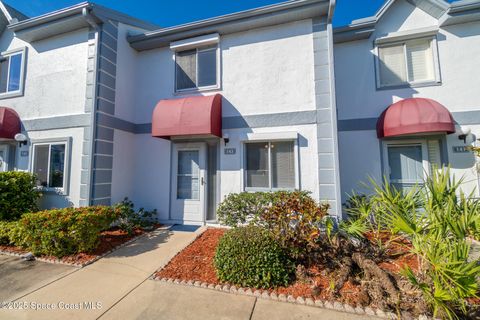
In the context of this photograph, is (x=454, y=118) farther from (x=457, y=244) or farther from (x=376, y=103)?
(x=457, y=244)

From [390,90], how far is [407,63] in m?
1.33

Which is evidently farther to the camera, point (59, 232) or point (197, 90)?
point (197, 90)

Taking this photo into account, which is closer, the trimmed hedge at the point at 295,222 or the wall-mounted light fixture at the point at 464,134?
the trimmed hedge at the point at 295,222

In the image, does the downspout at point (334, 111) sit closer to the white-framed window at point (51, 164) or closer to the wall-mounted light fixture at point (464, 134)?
the wall-mounted light fixture at point (464, 134)

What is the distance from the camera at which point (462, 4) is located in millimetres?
7805

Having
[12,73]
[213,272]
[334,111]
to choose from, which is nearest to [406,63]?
[334,111]

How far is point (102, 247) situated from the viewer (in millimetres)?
6430

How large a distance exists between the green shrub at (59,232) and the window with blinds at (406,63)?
38.5 feet

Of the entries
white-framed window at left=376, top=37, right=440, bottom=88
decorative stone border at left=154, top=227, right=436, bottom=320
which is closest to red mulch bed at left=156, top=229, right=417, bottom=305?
decorative stone border at left=154, top=227, right=436, bottom=320

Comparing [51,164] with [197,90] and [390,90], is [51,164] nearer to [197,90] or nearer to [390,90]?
[197,90]

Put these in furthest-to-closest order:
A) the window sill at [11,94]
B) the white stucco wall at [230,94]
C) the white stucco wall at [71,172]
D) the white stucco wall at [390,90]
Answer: the window sill at [11,94], the white stucco wall at [71,172], the white stucco wall at [390,90], the white stucco wall at [230,94]

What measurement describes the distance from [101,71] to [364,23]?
10.7m

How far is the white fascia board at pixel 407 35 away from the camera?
27.5ft

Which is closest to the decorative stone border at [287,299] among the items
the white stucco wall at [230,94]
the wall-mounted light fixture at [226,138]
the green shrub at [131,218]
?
the green shrub at [131,218]
